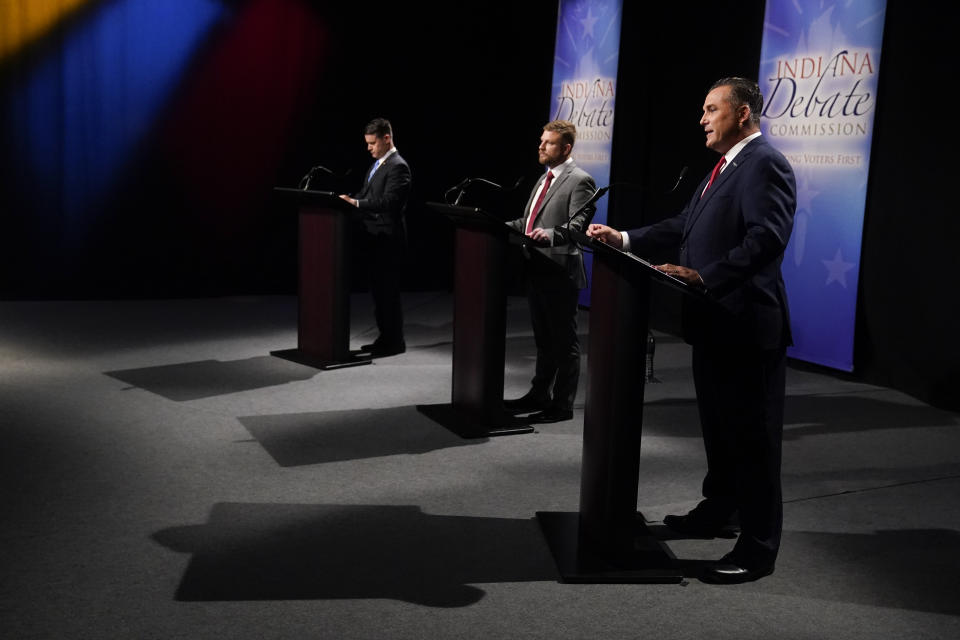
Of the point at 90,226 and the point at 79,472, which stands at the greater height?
the point at 90,226

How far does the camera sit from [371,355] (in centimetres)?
645

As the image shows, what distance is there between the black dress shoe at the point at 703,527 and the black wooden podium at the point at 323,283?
10.5ft

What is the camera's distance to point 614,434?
2.98m

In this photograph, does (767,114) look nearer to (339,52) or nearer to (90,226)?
(339,52)

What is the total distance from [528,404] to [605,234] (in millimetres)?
2217

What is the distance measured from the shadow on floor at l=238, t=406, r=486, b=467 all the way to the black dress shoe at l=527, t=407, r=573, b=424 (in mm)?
467

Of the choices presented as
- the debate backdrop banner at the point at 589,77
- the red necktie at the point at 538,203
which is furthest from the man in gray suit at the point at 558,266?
the debate backdrop banner at the point at 589,77

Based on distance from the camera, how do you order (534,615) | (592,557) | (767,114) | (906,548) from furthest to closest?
(767,114) < (906,548) < (592,557) < (534,615)

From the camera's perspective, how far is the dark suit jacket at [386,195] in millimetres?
6250

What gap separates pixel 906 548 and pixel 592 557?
113cm

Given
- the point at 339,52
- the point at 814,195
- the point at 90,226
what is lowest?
the point at 90,226

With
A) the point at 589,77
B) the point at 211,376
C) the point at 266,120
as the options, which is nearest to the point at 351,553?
the point at 211,376

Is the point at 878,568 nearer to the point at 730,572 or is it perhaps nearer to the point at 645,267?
the point at 730,572

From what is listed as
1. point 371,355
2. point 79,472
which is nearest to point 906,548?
point 79,472
